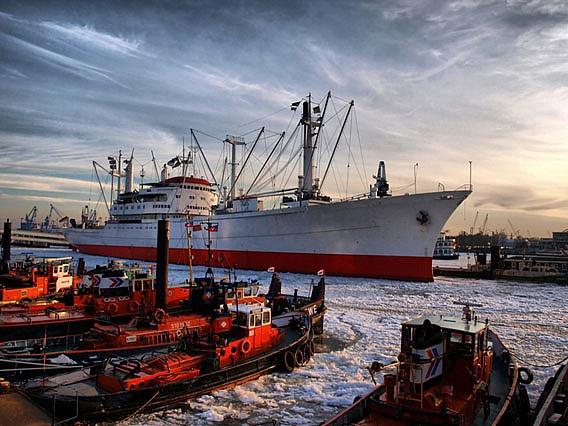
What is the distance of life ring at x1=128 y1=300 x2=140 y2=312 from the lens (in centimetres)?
1773

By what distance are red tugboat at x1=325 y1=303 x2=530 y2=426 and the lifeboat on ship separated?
4691mm

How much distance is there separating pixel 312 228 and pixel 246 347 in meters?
27.4

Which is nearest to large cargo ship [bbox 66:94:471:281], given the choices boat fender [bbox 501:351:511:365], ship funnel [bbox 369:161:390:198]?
ship funnel [bbox 369:161:390:198]

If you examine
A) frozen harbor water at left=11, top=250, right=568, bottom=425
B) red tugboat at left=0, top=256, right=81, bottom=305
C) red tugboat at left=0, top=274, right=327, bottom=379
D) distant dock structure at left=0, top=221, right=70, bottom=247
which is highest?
distant dock structure at left=0, top=221, right=70, bottom=247

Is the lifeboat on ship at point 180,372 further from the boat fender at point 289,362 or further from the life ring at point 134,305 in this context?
the life ring at point 134,305

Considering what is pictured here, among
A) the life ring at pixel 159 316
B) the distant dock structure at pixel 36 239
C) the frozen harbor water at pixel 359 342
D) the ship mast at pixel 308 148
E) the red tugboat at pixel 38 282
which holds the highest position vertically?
the ship mast at pixel 308 148

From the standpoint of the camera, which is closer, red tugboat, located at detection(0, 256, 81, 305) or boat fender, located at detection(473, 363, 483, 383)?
boat fender, located at detection(473, 363, 483, 383)

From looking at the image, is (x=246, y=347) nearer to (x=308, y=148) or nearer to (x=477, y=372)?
(x=477, y=372)

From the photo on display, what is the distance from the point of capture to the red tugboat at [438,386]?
7449 mm

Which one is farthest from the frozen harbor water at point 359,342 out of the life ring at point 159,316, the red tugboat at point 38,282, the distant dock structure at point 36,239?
the distant dock structure at point 36,239

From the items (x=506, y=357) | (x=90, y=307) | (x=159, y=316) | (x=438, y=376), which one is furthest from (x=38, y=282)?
(x=506, y=357)

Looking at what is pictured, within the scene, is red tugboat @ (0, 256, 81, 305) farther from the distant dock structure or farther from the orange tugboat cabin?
the distant dock structure

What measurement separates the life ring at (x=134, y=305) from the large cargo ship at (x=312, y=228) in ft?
24.2

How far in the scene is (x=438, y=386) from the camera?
26.3 feet
